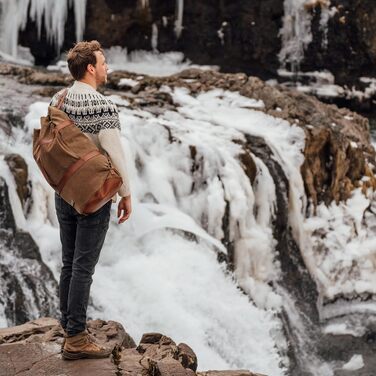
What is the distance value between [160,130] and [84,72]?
13.7 ft

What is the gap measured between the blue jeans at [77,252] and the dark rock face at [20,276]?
6.23 feet

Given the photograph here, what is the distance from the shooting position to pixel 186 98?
913 centimetres

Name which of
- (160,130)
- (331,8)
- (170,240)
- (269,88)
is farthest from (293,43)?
(170,240)

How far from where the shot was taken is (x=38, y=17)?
13.7 meters

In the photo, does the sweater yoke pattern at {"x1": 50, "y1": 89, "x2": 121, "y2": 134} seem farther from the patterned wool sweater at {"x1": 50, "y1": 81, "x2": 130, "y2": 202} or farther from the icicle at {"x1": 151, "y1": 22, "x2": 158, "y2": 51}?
the icicle at {"x1": 151, "y1": 22, "x2": 158, "y2": 51}

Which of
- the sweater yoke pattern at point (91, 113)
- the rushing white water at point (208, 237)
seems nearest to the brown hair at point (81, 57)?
the sweater yoke pattern at point (91, 113)

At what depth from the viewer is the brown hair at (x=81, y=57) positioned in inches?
117

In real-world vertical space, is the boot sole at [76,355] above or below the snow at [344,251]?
above

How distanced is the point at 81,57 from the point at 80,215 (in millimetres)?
690

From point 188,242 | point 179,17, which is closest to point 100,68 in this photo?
point 188,242

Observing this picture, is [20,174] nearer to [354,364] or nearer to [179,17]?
[354,364]

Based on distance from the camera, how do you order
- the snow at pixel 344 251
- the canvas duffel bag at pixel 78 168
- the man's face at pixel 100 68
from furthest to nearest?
the snow at pixel 344 251 → the man's face at pixel 100 68 → the canvas duffel bag at pixel 78 168

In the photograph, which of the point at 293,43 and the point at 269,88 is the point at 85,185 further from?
the point at 293,43

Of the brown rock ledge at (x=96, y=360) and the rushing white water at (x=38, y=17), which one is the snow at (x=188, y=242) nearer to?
the brown rock ledge at (x=96, y=360)
